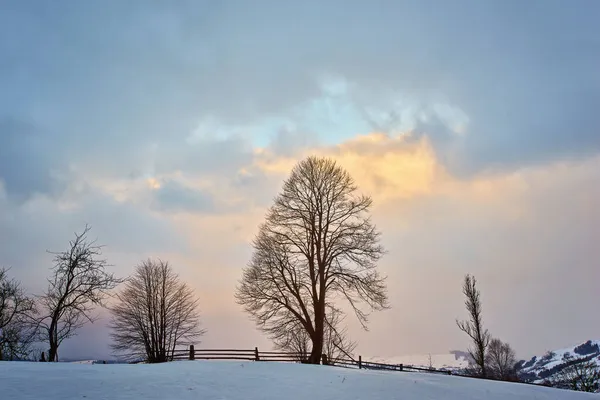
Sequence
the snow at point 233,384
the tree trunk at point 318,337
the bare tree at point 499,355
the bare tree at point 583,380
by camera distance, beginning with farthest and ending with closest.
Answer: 1. the bare tree at point 499,355
2. the bare tree at point 583,380
3. the tree trunk at point 318,337
4. the snow at point 233,384

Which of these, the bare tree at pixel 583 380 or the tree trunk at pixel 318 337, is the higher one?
the tree trunk at pixel 318 337

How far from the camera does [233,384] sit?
49.3ft

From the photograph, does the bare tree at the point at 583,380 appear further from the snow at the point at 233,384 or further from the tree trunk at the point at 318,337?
the tree trunk at the point at 318,337

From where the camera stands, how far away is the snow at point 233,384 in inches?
501

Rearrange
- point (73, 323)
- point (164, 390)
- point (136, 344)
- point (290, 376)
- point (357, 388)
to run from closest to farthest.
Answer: point (164, 390) < point (357, 388) < point (290, 376) < point (73, 323) < point (136, 344)

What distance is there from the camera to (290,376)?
17.1 meters

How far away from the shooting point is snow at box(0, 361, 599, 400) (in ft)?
41.7

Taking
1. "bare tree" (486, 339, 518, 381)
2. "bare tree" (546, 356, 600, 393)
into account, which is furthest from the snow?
"bare tree" (486, 339, 518, 381)

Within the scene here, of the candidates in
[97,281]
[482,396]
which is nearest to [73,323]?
[97,281]

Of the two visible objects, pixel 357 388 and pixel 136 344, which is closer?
pixel 357 388

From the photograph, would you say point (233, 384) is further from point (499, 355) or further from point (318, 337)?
point (499, 355)

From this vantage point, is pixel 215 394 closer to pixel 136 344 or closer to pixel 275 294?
pixel 275 294

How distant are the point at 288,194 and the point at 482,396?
58.5 feet

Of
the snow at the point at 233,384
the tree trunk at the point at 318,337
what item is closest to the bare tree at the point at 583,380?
the snow at the point at 233,384
